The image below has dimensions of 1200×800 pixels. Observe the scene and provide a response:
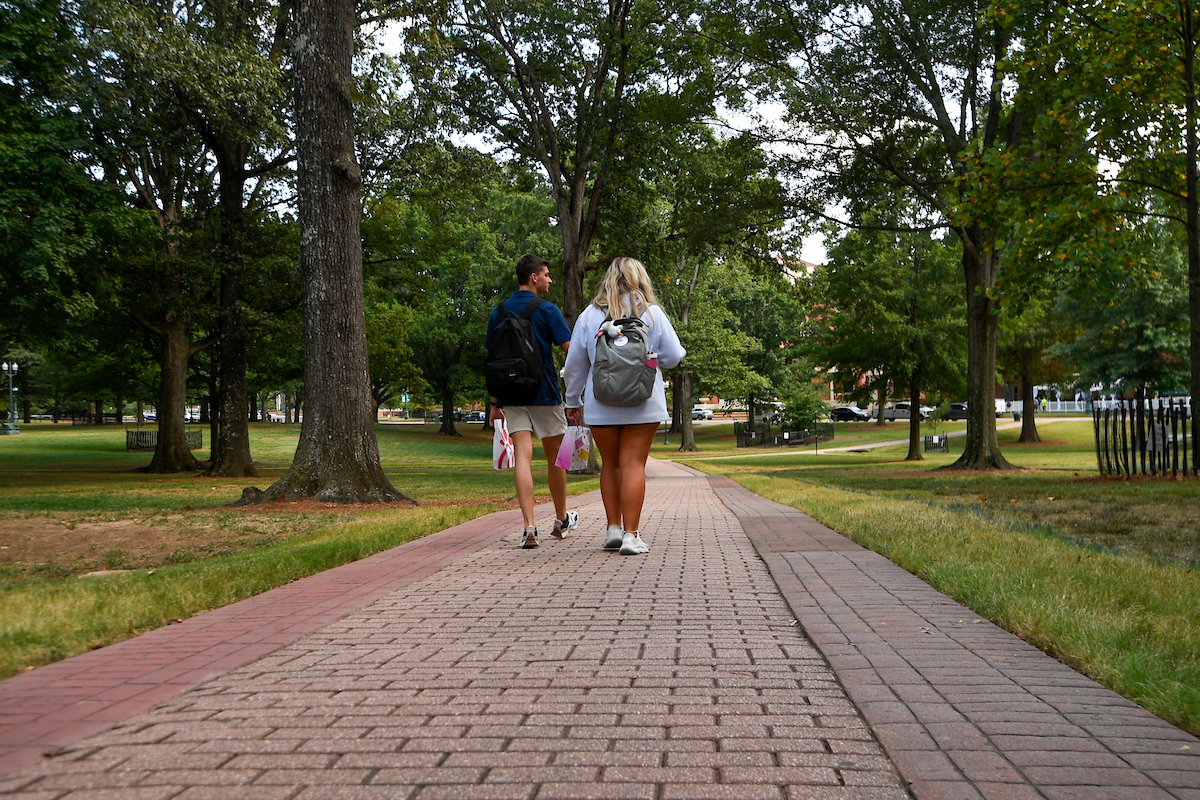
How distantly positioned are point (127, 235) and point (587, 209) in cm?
1054

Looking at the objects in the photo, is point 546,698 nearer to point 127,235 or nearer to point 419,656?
point 419,656

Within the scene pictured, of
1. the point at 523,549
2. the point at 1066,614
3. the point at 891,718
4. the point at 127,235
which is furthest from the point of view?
the point at 127,235

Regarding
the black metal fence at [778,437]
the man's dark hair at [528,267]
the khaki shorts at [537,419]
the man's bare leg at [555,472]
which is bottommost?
the black metal fence at [778,437]

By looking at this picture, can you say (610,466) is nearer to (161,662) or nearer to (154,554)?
(161,662)

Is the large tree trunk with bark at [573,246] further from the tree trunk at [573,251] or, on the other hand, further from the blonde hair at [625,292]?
the blonde hair at [625,292]

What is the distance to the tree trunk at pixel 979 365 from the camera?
67.3 ft

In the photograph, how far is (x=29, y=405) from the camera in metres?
76.9

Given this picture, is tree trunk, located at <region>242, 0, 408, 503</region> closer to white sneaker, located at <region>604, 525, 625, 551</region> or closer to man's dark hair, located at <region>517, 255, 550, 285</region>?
man's dark hair, located at <region>517, 255, 550, 285</region>

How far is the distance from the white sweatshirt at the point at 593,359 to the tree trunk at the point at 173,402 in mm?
19781

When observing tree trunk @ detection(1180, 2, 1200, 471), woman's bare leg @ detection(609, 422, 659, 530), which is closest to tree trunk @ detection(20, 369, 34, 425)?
woman's bare leg @ detection(609, 422, 659, 530)

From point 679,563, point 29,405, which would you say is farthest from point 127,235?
point 29,405

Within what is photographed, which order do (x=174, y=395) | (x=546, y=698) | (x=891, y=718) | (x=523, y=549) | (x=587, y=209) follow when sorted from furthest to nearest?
(x=174, y=395) < (x=587, y=209) < (x=523, y=549) < (x=546, y=698) < (x=891, y=718)

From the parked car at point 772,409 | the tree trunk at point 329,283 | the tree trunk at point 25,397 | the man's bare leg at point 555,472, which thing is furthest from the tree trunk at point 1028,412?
the tree trunk at point 25,397

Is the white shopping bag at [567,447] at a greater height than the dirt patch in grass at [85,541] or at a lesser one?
greater
